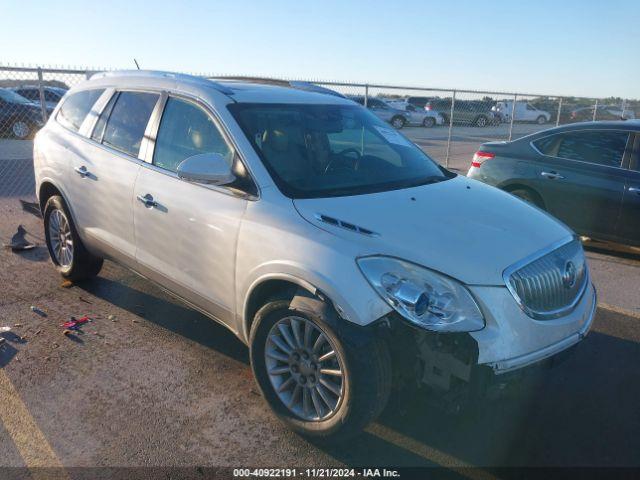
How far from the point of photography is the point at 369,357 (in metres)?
2.87

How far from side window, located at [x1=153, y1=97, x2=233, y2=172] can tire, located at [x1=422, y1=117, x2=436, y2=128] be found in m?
26.5

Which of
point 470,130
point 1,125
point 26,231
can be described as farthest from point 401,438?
point 470,130

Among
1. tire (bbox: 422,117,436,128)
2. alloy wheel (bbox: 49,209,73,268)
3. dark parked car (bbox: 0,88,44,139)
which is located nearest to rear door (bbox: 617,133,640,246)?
alloy wheel (bbox: 49,209,73,268)

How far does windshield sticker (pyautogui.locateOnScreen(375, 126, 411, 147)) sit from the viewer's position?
15.1 ft

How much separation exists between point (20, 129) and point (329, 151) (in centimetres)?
1314

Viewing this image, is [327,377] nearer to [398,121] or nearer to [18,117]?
[18,117]

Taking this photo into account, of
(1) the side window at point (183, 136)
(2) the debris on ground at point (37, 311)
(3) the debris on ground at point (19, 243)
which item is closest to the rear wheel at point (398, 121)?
(3) the debris on ground at point (19, 243)

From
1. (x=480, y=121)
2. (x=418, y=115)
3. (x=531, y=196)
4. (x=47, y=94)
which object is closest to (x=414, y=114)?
(x=418, y=115)

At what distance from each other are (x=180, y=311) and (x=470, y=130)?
812 inches

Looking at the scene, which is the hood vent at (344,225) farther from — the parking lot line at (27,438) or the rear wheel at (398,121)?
the rear wheel at (398,121)

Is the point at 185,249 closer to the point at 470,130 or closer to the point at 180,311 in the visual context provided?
the point at 180,311

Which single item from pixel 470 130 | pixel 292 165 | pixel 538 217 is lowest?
pixel 470 130

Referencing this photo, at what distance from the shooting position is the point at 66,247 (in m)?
5.41

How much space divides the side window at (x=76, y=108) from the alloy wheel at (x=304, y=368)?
2.96 m
